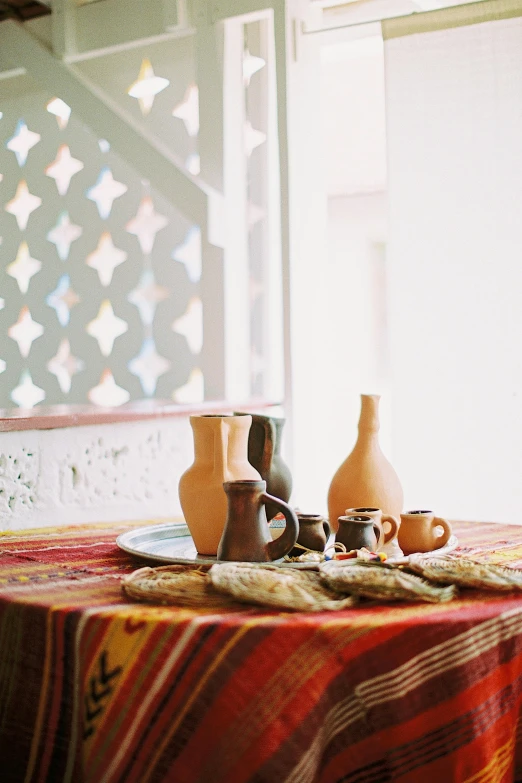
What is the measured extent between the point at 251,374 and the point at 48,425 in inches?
59.7

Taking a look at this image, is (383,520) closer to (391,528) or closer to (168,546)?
(391,528)

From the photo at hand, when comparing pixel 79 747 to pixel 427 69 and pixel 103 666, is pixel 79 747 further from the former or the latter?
pixel 427 69

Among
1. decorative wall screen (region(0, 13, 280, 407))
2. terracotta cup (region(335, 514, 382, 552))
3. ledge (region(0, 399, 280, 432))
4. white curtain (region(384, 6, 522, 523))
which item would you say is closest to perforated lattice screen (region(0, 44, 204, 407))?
decorative wall screen (region(0, 13, 280, 407))

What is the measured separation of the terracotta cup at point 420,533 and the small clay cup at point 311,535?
0.13 m

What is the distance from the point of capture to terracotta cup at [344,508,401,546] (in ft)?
4.50

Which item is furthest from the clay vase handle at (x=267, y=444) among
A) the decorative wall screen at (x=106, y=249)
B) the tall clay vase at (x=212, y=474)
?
the decorative wall screen at (x=106, y=249)

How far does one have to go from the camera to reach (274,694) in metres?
0.95

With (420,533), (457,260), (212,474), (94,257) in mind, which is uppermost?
(94,257)

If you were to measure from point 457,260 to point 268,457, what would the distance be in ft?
5.81

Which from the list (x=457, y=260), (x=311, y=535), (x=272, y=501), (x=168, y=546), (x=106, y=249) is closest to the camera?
(x=272, y=501)

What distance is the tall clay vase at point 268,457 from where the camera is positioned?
1518 mm

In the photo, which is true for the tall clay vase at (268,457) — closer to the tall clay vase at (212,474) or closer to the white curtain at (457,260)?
the tall clay vase at (212,474)

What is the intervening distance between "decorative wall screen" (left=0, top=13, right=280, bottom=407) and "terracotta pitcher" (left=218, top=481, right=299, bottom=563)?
7.34 ft

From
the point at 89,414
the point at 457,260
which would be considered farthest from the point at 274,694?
the point at 457,260
